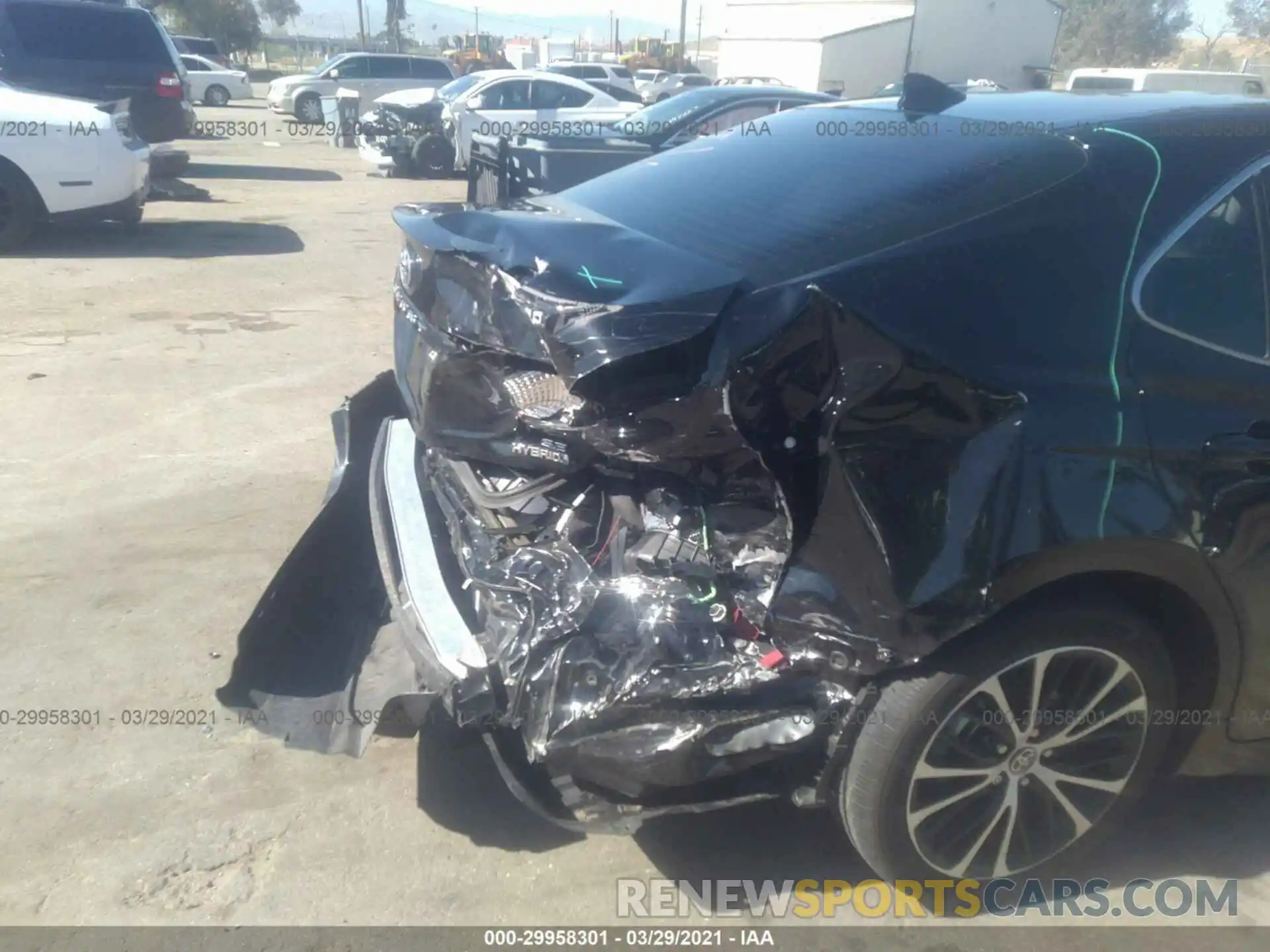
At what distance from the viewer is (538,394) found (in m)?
2.69

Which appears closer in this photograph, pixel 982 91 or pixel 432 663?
pixel 432 663

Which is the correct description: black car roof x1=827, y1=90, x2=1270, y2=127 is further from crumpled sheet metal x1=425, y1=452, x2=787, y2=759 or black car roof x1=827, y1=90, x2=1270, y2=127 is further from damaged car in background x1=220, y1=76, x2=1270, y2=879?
crumpled sheet metal x1=425, y1=452, x2=787, y2=759

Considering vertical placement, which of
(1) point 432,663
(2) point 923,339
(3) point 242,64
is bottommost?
(3) point 242,64

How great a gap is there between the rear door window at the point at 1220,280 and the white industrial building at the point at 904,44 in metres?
34.5

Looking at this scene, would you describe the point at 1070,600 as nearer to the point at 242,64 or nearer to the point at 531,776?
the point at 531,776

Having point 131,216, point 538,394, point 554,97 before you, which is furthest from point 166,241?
point 538,394

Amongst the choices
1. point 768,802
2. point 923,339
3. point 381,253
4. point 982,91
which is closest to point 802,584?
point 923,339

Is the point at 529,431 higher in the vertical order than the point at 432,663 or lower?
higher

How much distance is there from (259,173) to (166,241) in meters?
6.18

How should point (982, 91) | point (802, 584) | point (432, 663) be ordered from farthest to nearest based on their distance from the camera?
point (982, 91) → point (432, 663) → point (802, 584)

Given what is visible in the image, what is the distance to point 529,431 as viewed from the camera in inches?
105

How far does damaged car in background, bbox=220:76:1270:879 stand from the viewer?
7.64 ft

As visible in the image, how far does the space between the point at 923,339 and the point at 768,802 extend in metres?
1.46

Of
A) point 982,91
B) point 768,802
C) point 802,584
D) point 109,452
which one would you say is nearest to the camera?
point 802,584
